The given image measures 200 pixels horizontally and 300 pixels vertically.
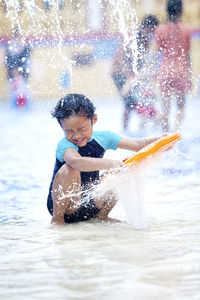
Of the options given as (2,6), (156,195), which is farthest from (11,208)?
(2,6)

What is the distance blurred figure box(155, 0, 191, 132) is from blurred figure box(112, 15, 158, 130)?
372 millimetres

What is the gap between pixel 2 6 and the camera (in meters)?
9.03

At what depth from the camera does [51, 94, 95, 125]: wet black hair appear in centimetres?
306

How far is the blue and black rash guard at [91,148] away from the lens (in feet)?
10.1

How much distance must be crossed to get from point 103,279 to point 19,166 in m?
4.01

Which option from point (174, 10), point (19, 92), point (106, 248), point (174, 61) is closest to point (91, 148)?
point (106, 248)

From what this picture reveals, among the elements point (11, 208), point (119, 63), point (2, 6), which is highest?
point (2, 6)

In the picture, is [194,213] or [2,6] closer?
[194,213]

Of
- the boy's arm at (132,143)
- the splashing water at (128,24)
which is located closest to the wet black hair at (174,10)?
the splashing water at (128,24)

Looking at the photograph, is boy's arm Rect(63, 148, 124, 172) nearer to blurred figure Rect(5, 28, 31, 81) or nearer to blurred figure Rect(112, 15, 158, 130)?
blurred figure Rect(112, 15, 158, 130)

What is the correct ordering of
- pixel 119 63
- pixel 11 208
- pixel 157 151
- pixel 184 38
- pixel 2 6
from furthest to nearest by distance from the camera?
pixel 2 6 → pixel 119 63 → pixel 184 38 → pixel 11 208 → pixel 157 151

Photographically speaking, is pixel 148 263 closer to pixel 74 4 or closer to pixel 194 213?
pixel 194 213

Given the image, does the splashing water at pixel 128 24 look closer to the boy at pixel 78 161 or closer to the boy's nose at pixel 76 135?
the boy at pixel 78 161

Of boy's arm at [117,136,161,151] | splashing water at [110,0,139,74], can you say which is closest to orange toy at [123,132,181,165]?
boy's arm at [117,136,161,151]
